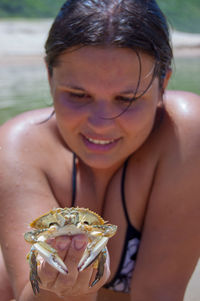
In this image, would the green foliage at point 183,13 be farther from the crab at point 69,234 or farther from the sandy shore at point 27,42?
the crab at point 69,234

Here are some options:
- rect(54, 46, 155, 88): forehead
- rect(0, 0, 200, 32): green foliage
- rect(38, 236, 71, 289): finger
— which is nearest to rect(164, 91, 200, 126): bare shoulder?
rect(54, 46, 155, 88): forehead

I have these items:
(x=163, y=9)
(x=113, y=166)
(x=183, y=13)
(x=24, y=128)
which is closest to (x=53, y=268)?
(x=113, y=166)

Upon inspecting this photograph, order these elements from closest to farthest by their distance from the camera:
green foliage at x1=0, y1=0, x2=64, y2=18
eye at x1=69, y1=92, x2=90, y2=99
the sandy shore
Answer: eye at x1=69, y1=92, x2=90, y2=99 → the sandy shore → green foliage at x1=0, y1=0, x2=64, y2=18

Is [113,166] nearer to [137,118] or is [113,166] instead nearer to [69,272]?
[137,118]

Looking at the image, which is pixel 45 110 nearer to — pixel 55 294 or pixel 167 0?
pixel 55 294

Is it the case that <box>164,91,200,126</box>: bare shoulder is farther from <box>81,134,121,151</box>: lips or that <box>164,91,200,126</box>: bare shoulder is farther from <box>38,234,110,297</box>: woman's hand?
<box>38,234,110,297</box>: woman's hand

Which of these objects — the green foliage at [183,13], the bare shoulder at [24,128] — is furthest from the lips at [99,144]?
the green foliage at [183,13]

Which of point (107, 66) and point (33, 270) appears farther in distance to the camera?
point (107, 66)
